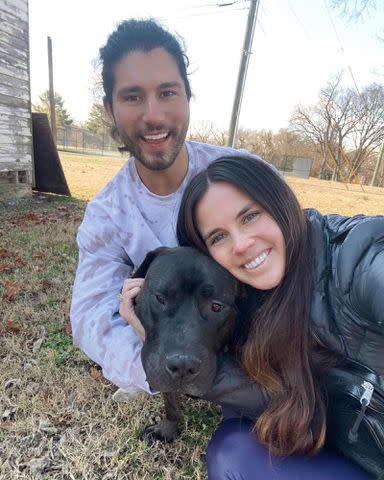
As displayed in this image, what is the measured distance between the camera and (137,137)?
2668mm

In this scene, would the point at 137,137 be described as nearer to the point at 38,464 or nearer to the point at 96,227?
the point at 96,227

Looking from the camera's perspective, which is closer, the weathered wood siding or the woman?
the woman

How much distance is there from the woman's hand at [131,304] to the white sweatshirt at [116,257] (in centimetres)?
11

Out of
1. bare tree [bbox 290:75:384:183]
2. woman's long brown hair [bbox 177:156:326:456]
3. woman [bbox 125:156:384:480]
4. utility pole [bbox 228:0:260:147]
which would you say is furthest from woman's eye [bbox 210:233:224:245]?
bare tree [bbox 290:75:384:183]

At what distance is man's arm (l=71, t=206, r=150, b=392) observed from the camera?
2.26 meters

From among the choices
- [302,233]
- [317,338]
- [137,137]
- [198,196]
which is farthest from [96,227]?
[317,338]

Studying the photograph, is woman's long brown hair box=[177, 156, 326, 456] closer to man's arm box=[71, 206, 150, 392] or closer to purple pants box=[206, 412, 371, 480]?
purple pants box=[206, 412, 371, 480]

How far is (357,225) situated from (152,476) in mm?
1711

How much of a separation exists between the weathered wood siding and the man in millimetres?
6159

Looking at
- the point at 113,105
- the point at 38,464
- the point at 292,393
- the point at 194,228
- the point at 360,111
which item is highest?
the point at 360,111

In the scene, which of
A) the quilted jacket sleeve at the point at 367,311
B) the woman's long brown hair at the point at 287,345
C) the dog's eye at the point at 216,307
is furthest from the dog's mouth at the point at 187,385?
the quilted jacket sleeve at the point at 367,311

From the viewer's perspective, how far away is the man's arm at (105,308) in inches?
88.8

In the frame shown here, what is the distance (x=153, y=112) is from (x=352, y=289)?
1.65 meters

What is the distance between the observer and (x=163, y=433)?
2412 millimetres
